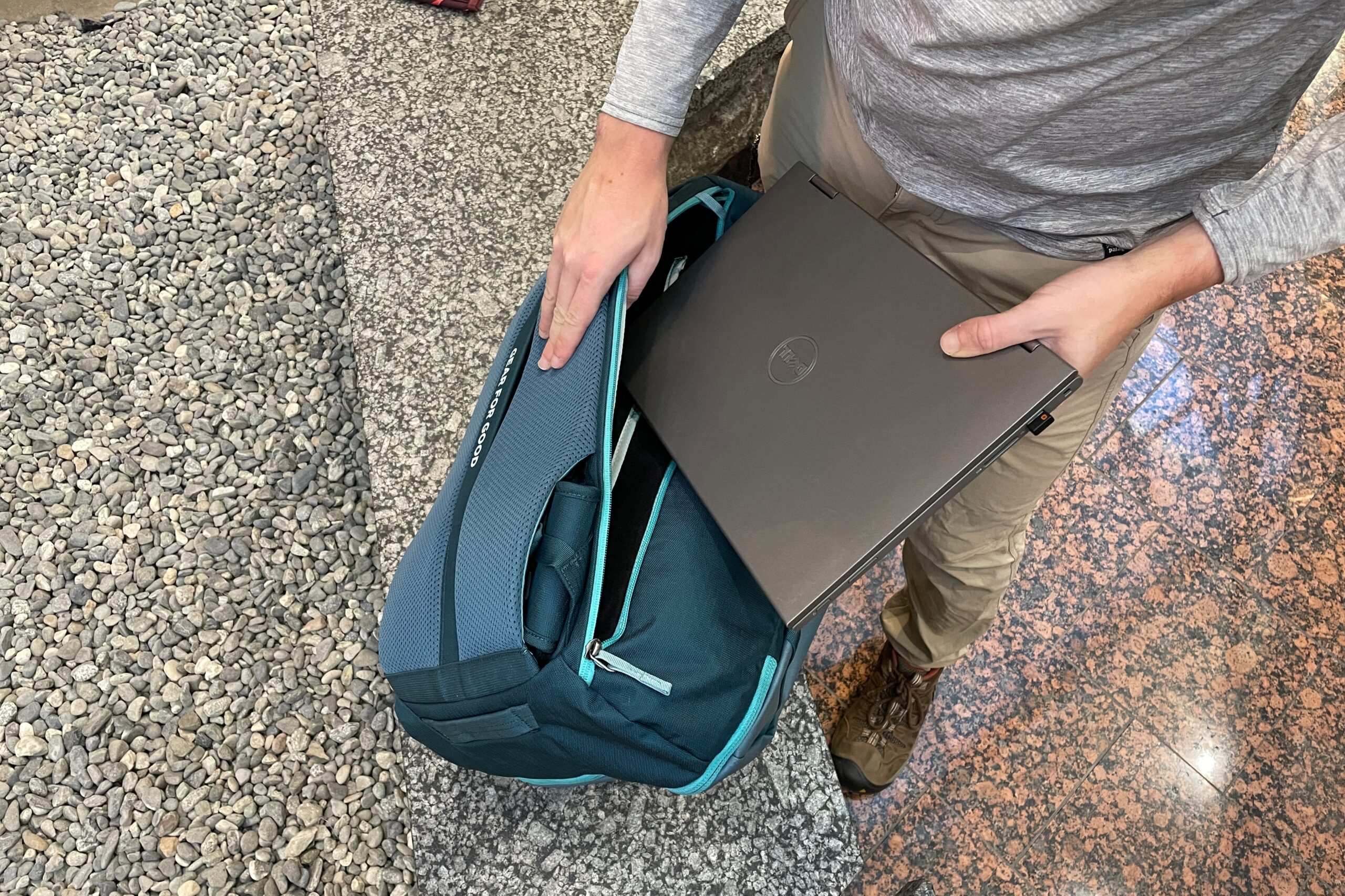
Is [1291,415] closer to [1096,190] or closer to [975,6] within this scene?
[1096,190]

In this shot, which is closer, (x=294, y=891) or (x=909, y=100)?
(x=909, y=100)

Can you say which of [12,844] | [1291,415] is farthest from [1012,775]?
[12,844]

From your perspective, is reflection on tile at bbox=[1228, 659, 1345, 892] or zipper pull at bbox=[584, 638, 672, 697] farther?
reflection on tile at bbox=[1228, 659, 1345, 892]

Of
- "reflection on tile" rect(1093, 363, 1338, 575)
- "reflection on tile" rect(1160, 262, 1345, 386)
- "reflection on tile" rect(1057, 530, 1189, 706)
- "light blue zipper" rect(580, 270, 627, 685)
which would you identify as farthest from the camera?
"reflection on tile" rect(1160, 262, 1345, 386)

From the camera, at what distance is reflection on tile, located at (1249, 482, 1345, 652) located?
1.62 m

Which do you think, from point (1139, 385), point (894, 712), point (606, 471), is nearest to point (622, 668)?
point (606, 471)

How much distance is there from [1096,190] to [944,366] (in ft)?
0.64

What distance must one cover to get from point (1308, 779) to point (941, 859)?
2.29ft

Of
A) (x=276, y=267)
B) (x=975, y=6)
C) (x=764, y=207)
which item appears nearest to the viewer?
(x=975, y=6)

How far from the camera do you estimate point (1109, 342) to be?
2.27 ft

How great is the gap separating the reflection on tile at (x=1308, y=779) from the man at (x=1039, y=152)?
1.03m

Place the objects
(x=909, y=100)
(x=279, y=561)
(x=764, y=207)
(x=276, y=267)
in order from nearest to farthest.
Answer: (x=909, y=100)
(x=764, y=207)
(x=279, y=561)
(x=276, y=267)

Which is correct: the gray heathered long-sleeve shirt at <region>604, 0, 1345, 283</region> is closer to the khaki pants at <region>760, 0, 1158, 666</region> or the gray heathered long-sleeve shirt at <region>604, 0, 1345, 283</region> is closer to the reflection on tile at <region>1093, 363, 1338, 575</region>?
the khaki pants at <region>760, 0, 1158, 666</region>

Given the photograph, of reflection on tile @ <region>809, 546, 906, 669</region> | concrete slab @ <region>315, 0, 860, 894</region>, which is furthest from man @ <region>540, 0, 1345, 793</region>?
reflection on tile @ <region>809, 546, 906, 669</region>
